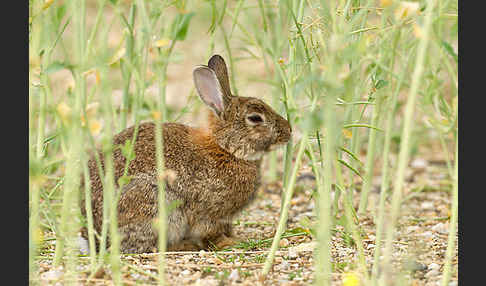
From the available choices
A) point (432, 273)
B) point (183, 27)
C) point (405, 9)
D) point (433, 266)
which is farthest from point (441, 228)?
point (183, 27)

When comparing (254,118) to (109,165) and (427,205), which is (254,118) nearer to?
(109,165)

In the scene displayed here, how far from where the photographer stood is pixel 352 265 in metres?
4.09

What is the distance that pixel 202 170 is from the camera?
4.87 metres

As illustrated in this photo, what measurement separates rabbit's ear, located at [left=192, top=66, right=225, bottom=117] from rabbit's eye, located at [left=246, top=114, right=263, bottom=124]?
0.21 m

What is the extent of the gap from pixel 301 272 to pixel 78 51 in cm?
186

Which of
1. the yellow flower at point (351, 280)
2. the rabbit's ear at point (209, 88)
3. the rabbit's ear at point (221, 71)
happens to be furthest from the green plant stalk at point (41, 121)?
the yellow flower at point (351, 280)

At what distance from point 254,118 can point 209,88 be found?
39 centimetres

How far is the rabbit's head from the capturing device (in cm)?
503

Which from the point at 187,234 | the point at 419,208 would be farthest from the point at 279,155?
the point at 187,234

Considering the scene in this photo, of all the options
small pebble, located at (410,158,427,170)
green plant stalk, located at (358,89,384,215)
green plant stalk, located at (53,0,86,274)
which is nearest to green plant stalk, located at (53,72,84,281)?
green plant stalk, located at (53,0,86,274)

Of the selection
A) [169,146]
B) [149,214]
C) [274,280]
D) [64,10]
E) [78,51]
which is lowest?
[274,280]

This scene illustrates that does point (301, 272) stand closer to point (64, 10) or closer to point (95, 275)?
point (95, 275)

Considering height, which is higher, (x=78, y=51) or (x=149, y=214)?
(x=78, y=51)

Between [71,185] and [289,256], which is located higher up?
[71,185]
